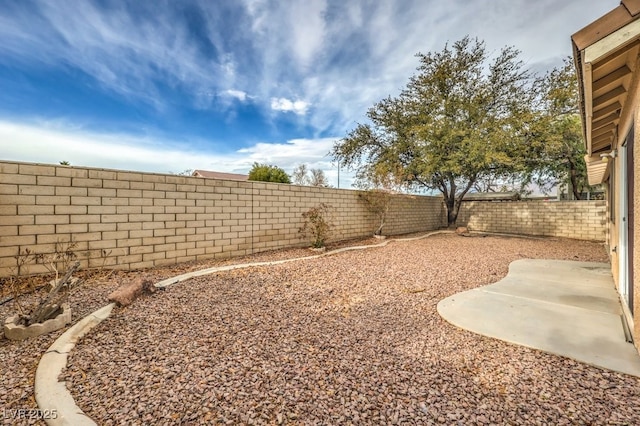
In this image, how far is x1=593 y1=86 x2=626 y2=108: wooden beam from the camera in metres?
3.11

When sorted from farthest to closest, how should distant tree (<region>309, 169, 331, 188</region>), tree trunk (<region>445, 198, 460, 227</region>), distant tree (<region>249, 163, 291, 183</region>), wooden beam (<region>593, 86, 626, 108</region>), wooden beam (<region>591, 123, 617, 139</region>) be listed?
1. distant tree (<region>309, 169, 331, 188</region>)
2. distant tree (<region>249, 163, 291, 183</region>)
3. tree trunk (<region>445, 198, 460, 227</region>)
4. wooden beam (<region>591, 123, 617, 139</region>)
5. wooden beam (<region>593, 86, 626, 108</region>)

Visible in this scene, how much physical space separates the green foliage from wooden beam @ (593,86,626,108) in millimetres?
7738

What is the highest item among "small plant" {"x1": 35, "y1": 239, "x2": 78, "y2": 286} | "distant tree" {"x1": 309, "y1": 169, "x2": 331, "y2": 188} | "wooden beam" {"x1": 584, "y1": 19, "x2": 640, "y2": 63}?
"distant tree" {"x1": 309, "y1": 169, "x2": 331, "y2": 188}

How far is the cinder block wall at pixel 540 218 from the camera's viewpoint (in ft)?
38.3

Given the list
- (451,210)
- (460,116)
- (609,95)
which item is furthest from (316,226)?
(451,210)

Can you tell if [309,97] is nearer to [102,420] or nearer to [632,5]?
[632,5]

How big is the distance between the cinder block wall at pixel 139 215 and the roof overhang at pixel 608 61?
6539mm

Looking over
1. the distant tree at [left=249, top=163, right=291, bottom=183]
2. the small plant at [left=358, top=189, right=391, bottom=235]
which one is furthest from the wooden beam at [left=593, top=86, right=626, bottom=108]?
the distant tree at [left=249, top=163, right=291, bottom=183]

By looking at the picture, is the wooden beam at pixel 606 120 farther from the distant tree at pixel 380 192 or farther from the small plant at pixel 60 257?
the small plant at pixel 60 257

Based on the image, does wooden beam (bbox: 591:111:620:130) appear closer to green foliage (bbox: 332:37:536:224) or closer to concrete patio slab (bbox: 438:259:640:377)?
concrete patio slab (bbox: 438:259:640:377)

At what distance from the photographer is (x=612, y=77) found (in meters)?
2.79

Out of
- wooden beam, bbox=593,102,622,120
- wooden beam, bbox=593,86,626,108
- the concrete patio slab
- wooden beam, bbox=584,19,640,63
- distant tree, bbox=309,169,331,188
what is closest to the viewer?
wooden beam, bbox=584,19,640,63

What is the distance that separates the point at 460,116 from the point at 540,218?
6121 mm

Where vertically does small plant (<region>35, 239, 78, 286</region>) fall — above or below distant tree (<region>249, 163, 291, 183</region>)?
below
